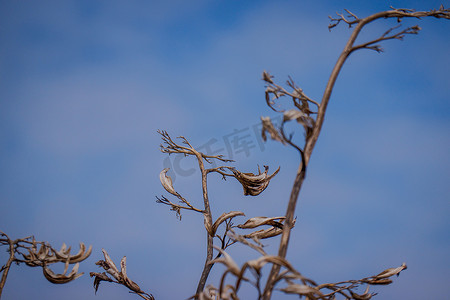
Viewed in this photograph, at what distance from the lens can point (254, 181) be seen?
5.72 feet

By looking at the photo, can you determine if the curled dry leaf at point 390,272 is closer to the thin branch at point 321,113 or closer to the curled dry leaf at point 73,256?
the thin branch at point 321,113

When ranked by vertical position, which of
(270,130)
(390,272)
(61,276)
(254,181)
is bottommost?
(61,276)

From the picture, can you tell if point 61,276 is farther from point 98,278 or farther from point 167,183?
point 167,183

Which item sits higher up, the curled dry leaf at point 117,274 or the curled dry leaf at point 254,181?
the curled dry leaf at point 254,181

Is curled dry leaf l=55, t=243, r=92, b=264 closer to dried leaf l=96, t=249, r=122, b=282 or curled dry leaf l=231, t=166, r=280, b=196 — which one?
dried leaf l=96, t=249, r=122, b=282

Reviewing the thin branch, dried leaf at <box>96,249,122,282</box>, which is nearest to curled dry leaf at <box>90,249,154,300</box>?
dried leaf at <box>96,249,122,282</box>

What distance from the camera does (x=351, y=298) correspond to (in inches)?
48.9

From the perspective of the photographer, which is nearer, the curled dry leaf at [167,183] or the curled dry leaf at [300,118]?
the curled dry leaf at [300,118]

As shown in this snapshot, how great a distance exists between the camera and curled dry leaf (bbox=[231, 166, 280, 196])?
174cm

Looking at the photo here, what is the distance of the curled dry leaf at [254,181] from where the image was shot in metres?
1.74

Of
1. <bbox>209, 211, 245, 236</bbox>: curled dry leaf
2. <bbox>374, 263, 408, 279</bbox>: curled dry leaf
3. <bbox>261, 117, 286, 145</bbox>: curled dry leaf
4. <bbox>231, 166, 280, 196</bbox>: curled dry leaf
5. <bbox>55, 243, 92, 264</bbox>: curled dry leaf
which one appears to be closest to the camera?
<bbox>261, 117, 286, 145</bbox>: curled dry leaf

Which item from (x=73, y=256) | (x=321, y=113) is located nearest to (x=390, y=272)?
(x=321, y=113)

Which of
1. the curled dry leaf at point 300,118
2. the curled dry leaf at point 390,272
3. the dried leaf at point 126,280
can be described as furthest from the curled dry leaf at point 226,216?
the curled dry leaf at point 300,118

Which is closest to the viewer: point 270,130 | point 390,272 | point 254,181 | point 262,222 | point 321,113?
point 270,130
